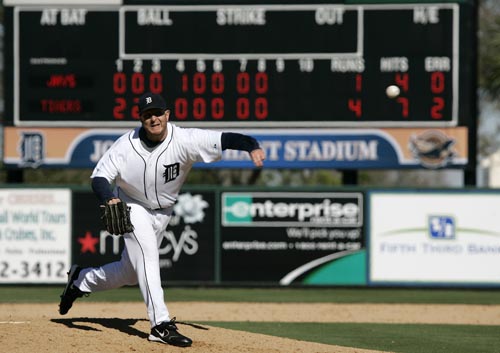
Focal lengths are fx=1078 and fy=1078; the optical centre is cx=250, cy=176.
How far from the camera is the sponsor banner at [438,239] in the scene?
46.9 feet

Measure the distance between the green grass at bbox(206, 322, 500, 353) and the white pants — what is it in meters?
2.03

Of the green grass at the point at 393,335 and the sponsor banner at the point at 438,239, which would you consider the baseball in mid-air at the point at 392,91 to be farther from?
the green grass at the point at 393,335

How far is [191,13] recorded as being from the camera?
45.7 ft

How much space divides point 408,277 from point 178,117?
3717mm

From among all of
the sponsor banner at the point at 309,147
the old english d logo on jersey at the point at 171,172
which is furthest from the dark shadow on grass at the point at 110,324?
the sponsor banner at the point at 309,147

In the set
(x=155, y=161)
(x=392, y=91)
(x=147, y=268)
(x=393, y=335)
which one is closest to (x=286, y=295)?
(x=392, y=91)

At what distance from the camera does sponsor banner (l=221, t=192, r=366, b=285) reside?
14.4 meters

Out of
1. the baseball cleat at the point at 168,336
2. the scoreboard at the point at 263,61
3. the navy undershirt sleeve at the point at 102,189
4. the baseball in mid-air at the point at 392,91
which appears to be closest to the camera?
the baseball cleat at the point at 168,336

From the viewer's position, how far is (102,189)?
6.86 metres

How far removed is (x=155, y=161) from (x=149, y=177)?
119 millimetres

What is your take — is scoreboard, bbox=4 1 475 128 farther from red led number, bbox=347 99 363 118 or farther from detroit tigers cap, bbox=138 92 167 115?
detroit tigers cap, bbox=138 92 167 115

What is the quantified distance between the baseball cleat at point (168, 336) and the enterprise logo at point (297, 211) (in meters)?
7.57

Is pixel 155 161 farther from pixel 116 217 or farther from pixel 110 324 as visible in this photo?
pixel 110 324

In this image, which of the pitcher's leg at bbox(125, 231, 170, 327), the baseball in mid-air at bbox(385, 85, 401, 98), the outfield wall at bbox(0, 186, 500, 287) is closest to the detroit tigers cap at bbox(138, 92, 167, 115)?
the pitcher's leg at bbox(125, 231, 170, 327)
